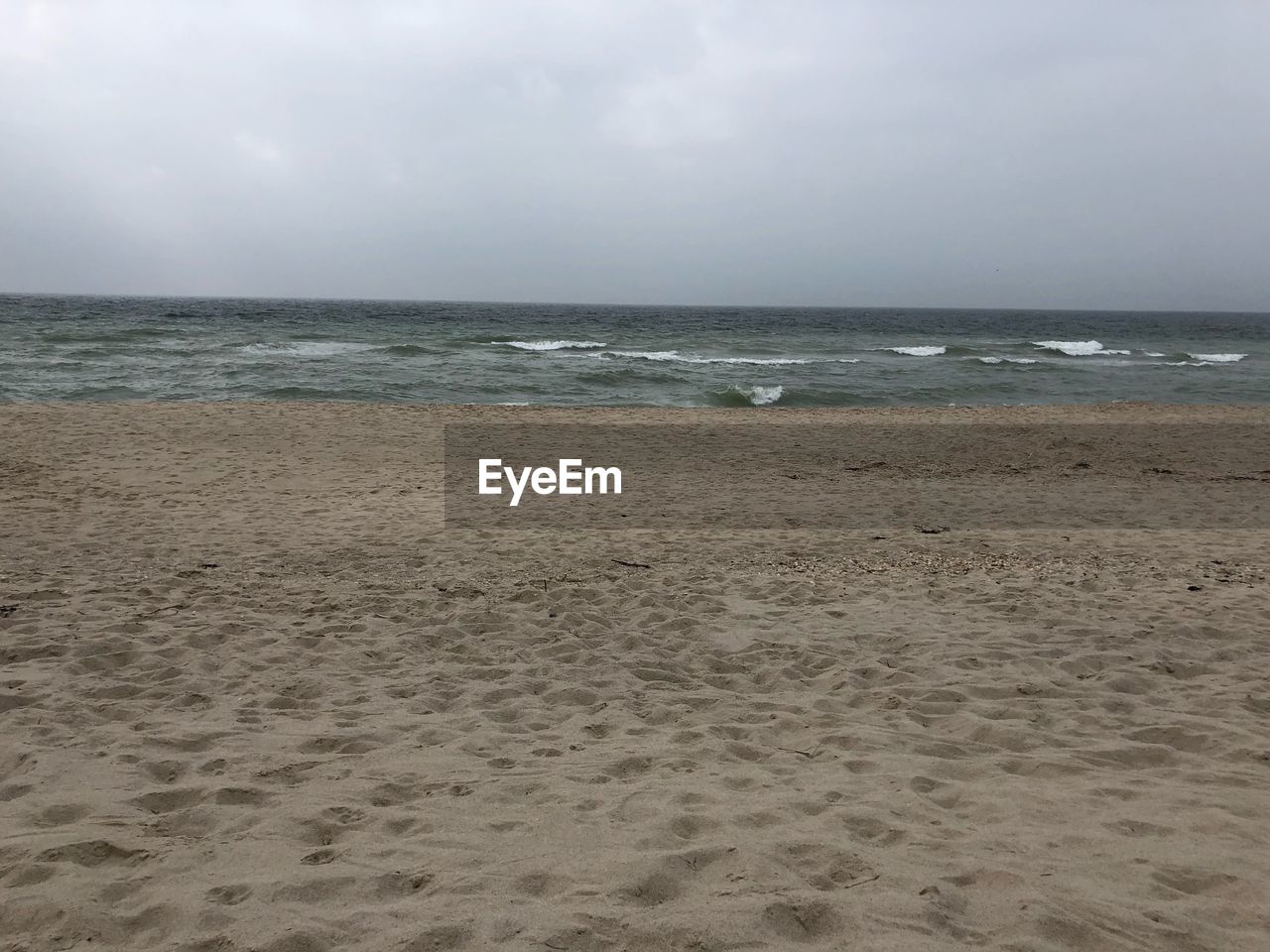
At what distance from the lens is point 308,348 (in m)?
30.6

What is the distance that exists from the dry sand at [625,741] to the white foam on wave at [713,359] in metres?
23.1

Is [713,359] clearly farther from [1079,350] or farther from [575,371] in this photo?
[1079,350]

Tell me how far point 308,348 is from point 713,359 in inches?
578

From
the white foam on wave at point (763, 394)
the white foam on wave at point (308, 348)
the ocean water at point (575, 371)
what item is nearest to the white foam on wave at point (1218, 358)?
the ocean water at point (575, 371)

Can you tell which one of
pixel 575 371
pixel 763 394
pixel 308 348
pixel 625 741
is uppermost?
pixel 308 348

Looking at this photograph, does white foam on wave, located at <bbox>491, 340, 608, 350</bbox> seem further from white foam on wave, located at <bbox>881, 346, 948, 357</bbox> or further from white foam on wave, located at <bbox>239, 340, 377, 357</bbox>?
white foam on wave, located at <bbox>881, 346, 948, 357</bbox>

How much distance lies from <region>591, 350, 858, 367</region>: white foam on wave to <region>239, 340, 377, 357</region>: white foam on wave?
904 centimetres

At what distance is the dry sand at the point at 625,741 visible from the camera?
2.45 metres

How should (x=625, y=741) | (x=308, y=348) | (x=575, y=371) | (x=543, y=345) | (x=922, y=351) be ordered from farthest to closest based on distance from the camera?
(x=922, y=351) → (x=543, y=345) → (x=308, y=348) → (x=575, y=371) → (x=625, y=741)

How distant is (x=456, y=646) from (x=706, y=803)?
7.10 ft

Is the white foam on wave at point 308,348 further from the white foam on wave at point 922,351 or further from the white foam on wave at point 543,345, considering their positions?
the white foam on wave at point 922,351

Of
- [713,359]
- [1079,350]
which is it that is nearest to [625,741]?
[713,359]

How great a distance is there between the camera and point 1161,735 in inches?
146

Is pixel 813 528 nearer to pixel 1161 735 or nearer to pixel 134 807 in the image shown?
pixel 1161 735
